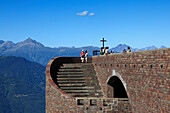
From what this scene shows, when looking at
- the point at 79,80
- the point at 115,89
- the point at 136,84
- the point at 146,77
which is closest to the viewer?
the point at 146,77

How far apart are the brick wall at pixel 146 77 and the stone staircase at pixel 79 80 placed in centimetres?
499

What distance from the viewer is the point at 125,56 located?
1878cm

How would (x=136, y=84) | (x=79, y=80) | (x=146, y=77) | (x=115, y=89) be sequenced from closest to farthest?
(x=146, y=77) < (x=136, y=84) < (x=115, y=89) < (x=79, y=80)

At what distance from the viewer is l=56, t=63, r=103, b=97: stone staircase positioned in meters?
25.5

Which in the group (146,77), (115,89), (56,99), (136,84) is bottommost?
(56,99)

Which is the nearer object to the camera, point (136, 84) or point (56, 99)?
point (136, 84)

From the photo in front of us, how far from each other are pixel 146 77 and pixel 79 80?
Answer: 12.5 meters

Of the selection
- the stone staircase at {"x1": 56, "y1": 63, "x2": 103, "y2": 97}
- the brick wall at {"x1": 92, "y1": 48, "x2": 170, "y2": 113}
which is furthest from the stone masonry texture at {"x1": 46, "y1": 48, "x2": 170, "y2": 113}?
the stone staircase at {"x1": 56, "y1": 63, "x2": 103, "y2": 97}

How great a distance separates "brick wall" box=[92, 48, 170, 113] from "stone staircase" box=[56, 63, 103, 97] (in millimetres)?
4994

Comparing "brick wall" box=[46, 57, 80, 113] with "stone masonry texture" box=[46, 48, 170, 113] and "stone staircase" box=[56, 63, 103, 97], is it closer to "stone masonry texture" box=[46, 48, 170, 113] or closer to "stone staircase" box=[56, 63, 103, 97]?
"stone masonry texture" box=[46, 48, 170, 113]

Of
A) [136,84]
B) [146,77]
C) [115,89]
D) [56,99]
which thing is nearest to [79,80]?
[115,89]

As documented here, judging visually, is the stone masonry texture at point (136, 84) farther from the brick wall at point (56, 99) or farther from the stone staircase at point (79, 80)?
the stone staircase at point (79, 80)

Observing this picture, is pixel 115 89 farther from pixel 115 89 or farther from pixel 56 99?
pixel 56 99

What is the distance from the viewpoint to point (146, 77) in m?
15.7
